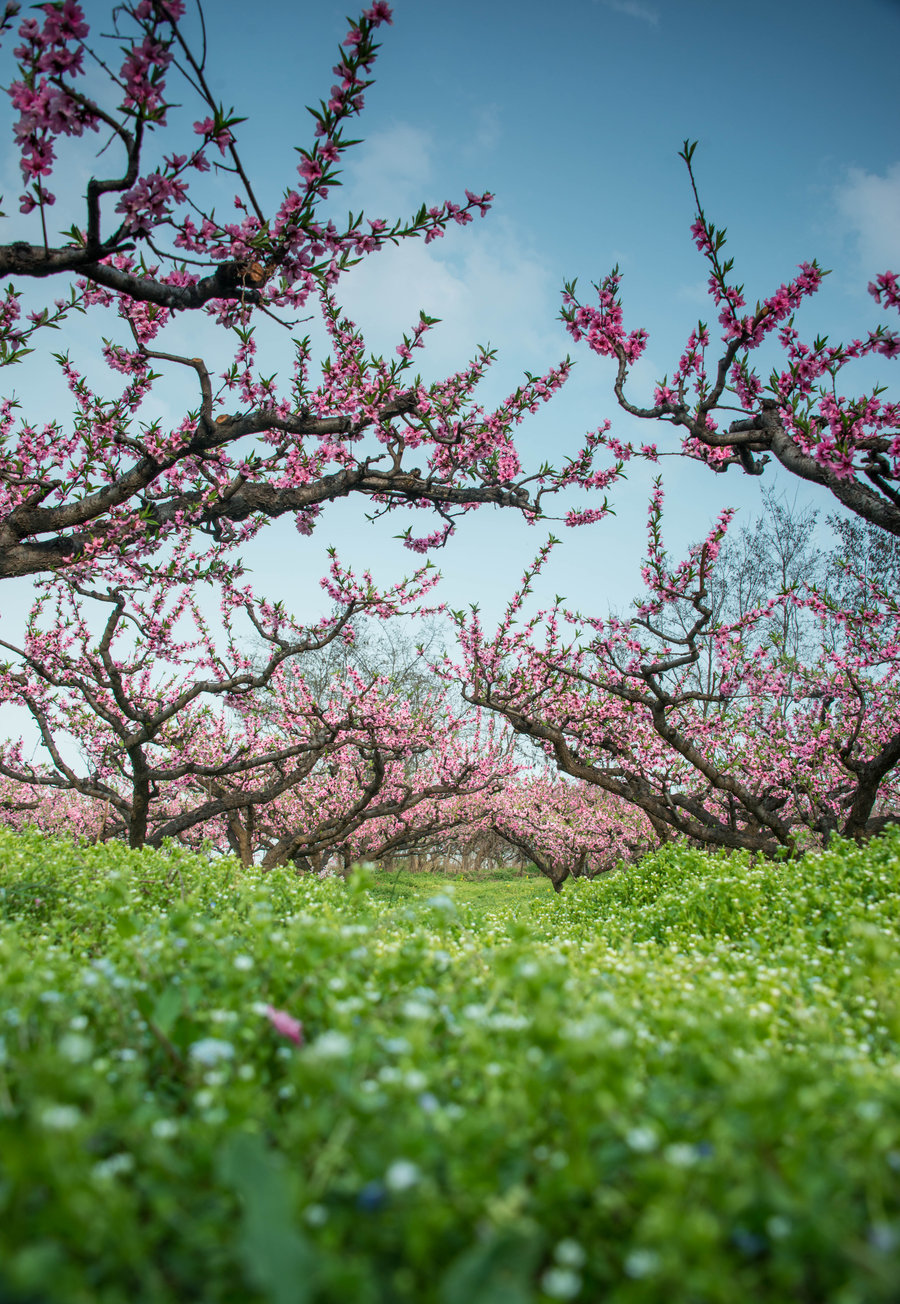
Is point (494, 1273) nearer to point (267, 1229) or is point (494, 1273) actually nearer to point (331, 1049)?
point (267, 1229)

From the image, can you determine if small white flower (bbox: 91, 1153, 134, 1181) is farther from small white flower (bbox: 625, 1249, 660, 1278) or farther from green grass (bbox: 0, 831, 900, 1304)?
small white flower (bbox: 625, 1249, 660, 1278)

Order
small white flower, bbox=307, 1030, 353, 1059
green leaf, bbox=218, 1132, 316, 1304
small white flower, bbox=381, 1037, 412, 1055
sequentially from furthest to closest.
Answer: small white flower, bbox=381, 1037, 412, 1055 < small white flower, bbox=307, 1030, 353, 1059 < green leaf, bbox=218, 1132, 316, 1304

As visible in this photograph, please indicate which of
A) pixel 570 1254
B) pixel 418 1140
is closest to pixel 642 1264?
pixel 570 1254

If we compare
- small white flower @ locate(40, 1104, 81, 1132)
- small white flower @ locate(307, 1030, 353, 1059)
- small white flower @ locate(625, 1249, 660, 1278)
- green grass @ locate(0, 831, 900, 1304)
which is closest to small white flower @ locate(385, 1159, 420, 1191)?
green grass @ locate(0, 831, 900, 1304)

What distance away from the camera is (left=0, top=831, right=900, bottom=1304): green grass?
117 cm

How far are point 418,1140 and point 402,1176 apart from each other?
0.11 m

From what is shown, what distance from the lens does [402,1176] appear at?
1.23 m

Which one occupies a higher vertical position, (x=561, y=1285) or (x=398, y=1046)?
(x=398, y=1046)

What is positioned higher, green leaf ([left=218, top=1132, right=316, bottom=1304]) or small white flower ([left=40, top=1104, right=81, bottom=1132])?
small white flower ([left=40, top=1104, right=81, bottom=1132])

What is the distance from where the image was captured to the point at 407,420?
7.29 metres

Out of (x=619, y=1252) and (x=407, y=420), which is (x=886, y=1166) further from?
(x=407, y=420)

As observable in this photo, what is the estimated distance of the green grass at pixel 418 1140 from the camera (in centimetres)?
117

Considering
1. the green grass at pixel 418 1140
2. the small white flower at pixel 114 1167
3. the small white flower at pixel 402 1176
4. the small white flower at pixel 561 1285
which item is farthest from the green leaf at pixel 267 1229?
the small white flower at pixel 561 1285

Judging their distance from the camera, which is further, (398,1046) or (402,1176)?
(398,1046)
